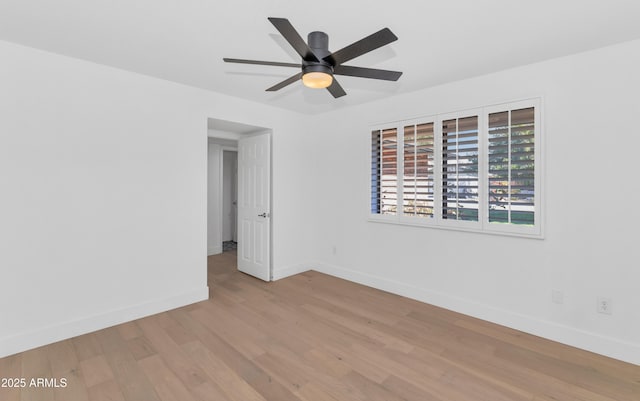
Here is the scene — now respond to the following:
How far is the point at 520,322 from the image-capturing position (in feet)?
9.63

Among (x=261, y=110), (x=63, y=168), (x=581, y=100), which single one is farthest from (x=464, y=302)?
(x=63, y=168)

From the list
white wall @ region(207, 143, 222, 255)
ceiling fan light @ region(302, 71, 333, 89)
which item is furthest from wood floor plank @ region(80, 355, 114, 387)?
white wall @ region(207, 143, 222, 255)

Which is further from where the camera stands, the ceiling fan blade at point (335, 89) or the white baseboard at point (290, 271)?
the white baseboard at point (290, 271)

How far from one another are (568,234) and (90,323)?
451 centimetres

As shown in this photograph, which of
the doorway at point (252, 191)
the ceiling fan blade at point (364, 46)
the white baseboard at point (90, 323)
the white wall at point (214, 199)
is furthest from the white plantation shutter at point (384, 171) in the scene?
the white wall at point (214, 199)

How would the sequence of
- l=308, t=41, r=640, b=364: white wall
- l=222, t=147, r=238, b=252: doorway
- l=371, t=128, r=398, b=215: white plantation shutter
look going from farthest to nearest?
l=222, t=147, r=238, b=252: doorway → l=371, t=128, r=398, b=215: white plantation shutter → l=308, t=41, r=640, b=364: white wall

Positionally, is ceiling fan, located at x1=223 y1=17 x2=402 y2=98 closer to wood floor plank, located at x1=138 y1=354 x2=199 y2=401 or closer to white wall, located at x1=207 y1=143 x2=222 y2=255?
wood floor plank, located at x1=138 y1=354 x2=199 y2=401

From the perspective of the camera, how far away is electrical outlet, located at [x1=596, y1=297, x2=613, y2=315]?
2.52 meters

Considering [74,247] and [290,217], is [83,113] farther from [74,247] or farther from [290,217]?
[290,217]

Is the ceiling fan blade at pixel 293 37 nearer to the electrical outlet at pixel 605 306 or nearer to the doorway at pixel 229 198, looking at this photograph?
the electrical outlet at pixel 605 306

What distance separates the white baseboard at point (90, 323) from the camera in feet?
8.21

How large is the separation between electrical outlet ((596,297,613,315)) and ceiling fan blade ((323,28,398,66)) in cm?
280

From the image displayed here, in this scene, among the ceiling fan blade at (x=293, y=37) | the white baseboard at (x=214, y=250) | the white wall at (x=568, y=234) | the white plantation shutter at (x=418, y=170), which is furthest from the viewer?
the white baseboard at (x=214, y=250)

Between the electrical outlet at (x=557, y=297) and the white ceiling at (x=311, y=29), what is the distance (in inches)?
84.7
